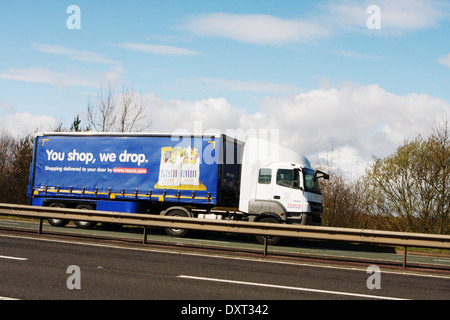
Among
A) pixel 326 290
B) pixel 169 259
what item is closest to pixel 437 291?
pixel 326 290

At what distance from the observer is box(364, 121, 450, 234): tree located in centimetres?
2108

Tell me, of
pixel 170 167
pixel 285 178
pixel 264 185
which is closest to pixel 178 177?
pixel 170 167

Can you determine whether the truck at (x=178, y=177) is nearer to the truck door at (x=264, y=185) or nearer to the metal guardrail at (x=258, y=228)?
the truck door at (x=264, y=185)

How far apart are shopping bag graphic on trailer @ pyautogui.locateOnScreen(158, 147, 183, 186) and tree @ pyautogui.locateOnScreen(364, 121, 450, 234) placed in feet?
34.4

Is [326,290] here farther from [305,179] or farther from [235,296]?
[305,179]

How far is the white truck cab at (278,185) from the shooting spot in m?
15.3

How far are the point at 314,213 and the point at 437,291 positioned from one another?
25.0ft

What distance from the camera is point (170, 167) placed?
16.9 metres

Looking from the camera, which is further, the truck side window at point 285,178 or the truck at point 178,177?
the truck at point 178,177

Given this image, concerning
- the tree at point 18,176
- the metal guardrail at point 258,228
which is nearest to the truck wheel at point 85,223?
the metal guardrail at point 258,228

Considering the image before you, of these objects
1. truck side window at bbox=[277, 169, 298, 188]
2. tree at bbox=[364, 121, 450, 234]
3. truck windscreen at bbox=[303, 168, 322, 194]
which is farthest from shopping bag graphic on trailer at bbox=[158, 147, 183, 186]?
tree at bbox=[364, 121, 450, 234]

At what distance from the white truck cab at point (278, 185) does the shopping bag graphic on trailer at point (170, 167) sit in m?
2.31

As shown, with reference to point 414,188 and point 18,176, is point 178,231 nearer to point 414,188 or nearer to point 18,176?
point 414,188

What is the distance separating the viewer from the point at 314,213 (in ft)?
51.7
